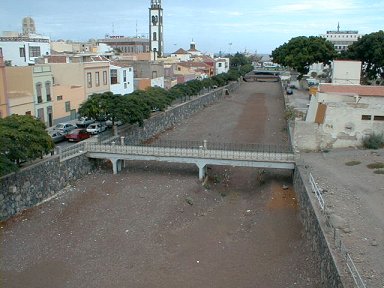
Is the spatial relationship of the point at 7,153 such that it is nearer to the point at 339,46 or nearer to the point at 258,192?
the point at 258,192

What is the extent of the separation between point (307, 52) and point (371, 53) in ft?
32.6

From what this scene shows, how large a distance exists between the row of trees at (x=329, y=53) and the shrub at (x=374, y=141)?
2690 centimetres

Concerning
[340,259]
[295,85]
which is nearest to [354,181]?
[340,259]

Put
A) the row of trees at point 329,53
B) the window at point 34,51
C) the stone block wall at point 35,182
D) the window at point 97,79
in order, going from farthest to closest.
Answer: the window at point 34,51 < the row of trees at point 329,53 < the window at point 97,79 < the stone block wall at point 35,182

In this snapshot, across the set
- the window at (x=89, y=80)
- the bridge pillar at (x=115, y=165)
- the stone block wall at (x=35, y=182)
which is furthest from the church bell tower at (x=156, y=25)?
the stone block wall at (x=35, y=182)

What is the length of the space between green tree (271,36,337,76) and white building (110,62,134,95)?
2417 cm

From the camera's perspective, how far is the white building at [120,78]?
50188mm

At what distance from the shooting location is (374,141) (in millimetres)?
29438

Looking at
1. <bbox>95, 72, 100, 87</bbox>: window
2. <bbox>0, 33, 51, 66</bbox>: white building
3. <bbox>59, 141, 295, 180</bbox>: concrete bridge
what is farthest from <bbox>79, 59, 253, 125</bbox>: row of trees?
<bbox>0, 33, 51, 66</bbox>: white building

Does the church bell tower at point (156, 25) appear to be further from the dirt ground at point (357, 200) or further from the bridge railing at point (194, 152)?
the dirt ground at point (357, 200)

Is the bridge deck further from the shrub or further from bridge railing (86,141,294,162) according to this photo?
the shrub

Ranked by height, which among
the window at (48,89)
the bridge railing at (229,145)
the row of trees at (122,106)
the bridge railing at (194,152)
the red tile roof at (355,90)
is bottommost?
the bridge railing at (229,145)

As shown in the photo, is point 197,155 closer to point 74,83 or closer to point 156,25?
point 74,83

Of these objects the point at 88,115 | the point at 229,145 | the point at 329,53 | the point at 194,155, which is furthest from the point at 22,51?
the point at 329,53
